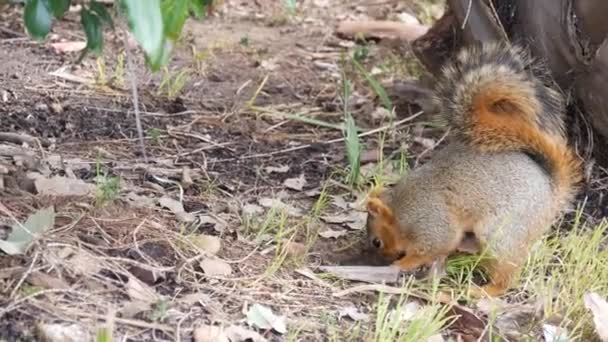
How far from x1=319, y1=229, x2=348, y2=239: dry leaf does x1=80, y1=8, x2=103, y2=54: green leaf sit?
859 mm

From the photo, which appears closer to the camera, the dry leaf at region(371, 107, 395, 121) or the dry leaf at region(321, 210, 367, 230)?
the dry leaf at region(321, 210, 367, 230)

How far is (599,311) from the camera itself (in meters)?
2.68

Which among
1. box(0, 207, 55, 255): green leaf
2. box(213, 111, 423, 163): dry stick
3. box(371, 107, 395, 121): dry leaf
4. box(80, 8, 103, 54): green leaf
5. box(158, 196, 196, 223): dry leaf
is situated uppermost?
box(80, 8, 103, 54): green leaf

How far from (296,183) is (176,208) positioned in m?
0.56

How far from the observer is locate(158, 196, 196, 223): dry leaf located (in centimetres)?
297

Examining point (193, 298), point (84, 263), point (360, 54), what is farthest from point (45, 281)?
point (360, 54)

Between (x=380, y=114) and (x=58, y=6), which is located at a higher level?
(x=58, y=6)

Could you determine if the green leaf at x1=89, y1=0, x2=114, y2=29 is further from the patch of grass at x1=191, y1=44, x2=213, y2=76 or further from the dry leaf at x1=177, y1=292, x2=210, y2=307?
the patch of grass at x1=191, y1=44, x2=213, y2=76

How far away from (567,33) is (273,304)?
1541 millimetres

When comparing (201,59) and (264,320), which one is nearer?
(264,320)

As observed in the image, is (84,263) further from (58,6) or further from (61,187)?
(58,6)

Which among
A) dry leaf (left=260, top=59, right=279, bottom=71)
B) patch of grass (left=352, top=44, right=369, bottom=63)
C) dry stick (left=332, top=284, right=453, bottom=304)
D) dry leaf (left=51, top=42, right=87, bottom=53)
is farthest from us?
dry leaf (left=260, top=59, right=279, bottom=71)

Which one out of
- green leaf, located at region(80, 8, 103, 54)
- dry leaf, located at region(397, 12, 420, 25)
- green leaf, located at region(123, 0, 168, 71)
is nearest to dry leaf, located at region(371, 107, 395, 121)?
dry leaf, located at region(397, 12, 420, 25)

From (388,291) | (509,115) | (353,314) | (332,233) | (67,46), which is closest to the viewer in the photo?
(353,314)
